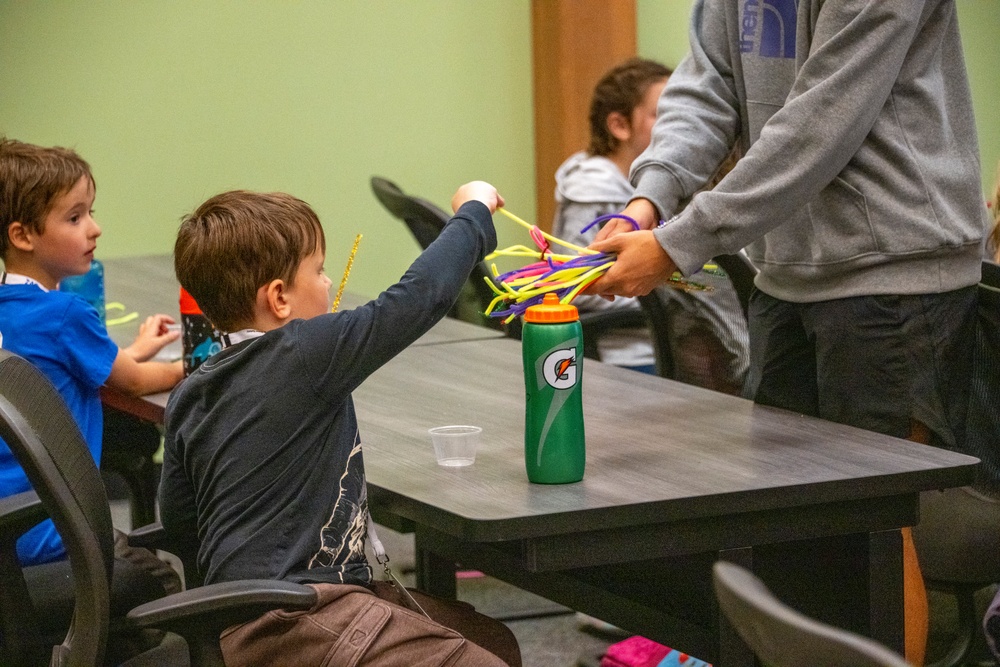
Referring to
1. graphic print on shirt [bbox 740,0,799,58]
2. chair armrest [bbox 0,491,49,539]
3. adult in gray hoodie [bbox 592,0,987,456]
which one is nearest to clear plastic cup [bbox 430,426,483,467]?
adult in gray hoodie [bbox 592,0,987,456]

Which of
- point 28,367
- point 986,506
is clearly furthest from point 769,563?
point 28,367

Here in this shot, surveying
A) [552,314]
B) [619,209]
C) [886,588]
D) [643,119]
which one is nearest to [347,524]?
[552,314]

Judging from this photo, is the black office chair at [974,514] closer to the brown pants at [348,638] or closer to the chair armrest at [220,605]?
the brown pants at [348,638]

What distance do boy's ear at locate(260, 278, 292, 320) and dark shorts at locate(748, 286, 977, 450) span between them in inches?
32.0

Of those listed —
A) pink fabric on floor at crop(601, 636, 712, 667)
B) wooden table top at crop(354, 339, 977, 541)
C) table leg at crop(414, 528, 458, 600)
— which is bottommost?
pink fabric on floor at crop(601, 636, 712, 667)

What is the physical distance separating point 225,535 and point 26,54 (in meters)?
3.11

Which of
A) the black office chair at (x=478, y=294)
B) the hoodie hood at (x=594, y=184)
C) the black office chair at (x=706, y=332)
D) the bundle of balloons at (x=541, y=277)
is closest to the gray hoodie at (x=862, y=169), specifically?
the bundle of balloons at (x=541, y=277)

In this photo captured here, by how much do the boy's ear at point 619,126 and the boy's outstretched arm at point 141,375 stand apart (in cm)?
173

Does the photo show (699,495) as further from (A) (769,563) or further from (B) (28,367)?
(B) (28,367)

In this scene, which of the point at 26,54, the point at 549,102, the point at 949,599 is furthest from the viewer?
the point at 549,102

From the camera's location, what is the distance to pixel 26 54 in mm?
4141

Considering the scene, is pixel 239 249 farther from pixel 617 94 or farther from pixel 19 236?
pixel 617 94

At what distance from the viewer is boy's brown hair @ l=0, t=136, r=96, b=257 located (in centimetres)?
210

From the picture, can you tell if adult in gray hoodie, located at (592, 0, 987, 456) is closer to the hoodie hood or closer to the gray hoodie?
the gray hoodie
